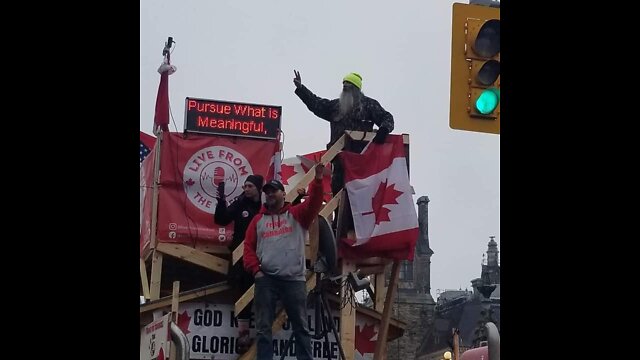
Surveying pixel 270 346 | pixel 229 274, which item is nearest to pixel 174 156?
pixel 229 274

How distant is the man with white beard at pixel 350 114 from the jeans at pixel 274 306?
7.61ft

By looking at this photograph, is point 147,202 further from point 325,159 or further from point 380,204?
point 380,204

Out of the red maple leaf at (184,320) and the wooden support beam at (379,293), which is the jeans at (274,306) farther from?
the wooden support beam at (379,293)

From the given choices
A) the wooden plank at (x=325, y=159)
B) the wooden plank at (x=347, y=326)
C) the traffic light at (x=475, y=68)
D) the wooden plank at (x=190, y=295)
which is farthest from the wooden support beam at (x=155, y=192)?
the traffic light at (x=475, y=68)

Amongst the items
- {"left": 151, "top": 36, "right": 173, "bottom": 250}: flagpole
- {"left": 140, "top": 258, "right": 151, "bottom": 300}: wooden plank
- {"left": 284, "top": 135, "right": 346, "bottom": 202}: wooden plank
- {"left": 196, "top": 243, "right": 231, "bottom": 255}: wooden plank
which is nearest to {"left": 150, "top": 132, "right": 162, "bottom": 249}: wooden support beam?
{"left": 151, "top": 36, "right": 173, "bottom": 250}: flagpole

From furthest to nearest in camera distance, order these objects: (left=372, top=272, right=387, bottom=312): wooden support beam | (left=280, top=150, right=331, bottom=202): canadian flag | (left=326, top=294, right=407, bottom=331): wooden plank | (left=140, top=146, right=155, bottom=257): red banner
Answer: (left=280, top=150, right=331, bottom=202): canadian flag → (left=140, top=146, right=155, bottom=257): red banner → (left=372, top=272, right=387, bottom=312): wooden support beam → (left=326, top=294, right=407, bottom=331): wooden plank

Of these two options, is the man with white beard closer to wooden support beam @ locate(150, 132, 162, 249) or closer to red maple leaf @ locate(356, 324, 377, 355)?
red maple leaf @ locate(356, 324, 377, 355)

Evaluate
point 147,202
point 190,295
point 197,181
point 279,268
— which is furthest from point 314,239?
point 147,202

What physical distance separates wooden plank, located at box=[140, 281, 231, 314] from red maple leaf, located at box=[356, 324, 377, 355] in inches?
61.1

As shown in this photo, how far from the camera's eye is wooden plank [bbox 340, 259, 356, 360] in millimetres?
11750

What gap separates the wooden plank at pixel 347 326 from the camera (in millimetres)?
11750
